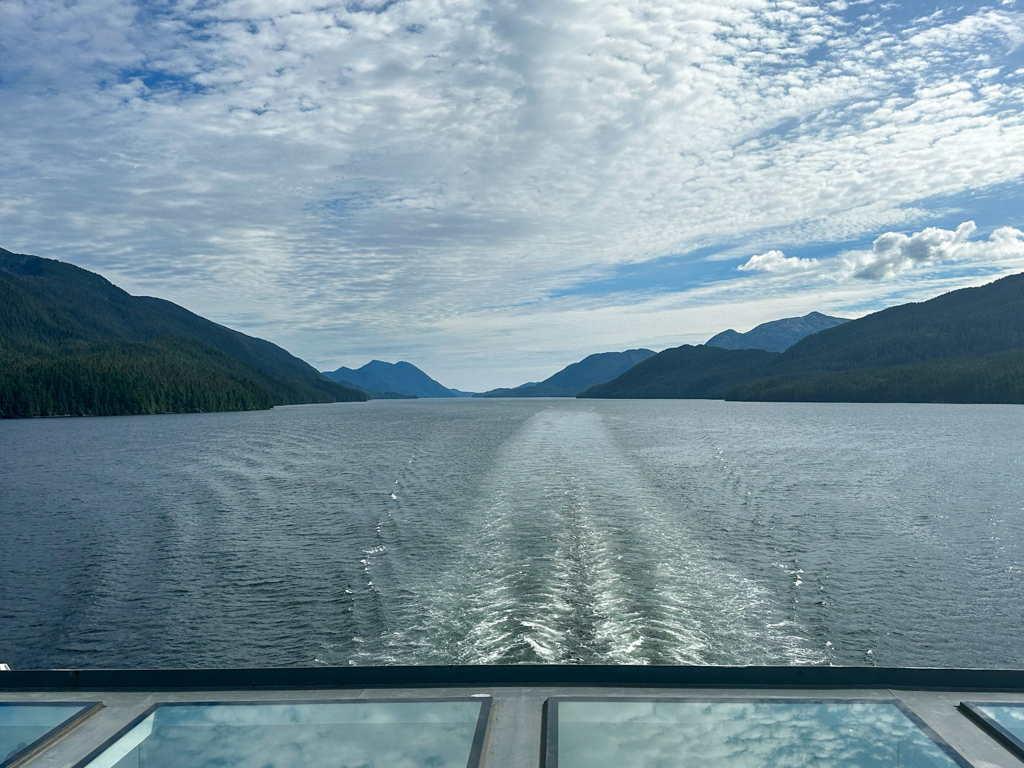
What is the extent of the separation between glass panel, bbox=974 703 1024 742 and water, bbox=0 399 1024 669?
8.16 metres

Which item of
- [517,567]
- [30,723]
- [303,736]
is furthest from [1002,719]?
[517,567]

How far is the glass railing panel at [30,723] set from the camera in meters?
5.74

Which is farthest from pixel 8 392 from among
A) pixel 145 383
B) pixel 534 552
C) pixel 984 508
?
pixel 984 508

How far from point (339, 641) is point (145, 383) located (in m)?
198

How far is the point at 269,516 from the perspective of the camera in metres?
31.0

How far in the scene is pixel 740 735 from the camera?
236 inches

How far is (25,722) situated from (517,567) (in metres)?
15.8

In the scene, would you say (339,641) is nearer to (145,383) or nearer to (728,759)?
(728,759)

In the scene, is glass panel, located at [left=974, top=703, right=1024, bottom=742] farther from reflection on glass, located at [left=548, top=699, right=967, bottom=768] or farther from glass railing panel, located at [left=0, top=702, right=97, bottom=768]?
glass railing panel, located at [left=0, top=702, right=97, bottom=768]

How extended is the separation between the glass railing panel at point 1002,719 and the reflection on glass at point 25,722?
868 cm

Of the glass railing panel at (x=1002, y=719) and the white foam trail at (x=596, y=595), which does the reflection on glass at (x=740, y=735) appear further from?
the white foam trail at (x=596, y=595)

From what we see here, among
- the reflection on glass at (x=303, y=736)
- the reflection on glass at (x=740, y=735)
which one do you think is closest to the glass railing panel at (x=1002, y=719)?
the reflection on glass at (x=740, y=735)

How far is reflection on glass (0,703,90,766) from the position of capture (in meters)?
5.79

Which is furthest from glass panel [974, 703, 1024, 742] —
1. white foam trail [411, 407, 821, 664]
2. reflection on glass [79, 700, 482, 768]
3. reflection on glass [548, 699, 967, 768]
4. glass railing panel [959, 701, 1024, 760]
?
white foam trail [411, 407, 821, 664]
